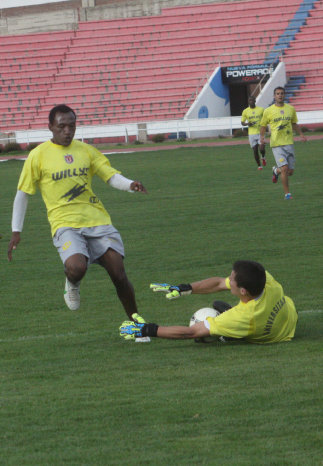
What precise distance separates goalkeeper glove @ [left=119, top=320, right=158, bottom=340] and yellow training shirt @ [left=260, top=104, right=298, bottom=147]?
1017cm

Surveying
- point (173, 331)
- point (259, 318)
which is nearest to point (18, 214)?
point (173, 331)

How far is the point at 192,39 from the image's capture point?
1775 inches

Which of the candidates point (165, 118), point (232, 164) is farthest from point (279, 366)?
point (165, 118)

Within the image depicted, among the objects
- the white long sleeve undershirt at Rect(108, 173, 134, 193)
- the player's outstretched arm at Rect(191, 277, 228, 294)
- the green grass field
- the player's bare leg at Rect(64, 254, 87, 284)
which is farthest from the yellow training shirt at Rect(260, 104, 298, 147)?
the player's bare leg at Rect(64, 254, 87, 284)

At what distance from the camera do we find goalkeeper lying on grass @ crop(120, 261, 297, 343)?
6.61 metres

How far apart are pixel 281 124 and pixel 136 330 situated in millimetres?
10524

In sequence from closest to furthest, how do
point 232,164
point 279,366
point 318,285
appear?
point 279,366
point 318,285
point 232,164

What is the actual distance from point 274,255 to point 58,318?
376cm

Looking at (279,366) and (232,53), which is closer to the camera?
(279,366)

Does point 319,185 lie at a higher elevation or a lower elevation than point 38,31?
lower

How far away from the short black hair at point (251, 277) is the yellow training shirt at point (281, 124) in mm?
10440

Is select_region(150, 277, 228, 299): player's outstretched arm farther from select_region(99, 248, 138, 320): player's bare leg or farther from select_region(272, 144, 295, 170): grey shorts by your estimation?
select_region(272, 144, 295, 170): grey shorts

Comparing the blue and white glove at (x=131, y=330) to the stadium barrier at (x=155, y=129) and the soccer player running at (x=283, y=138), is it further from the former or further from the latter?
the stadium barrier at (x=155, y=129)

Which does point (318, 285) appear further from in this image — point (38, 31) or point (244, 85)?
point (38, 31)
